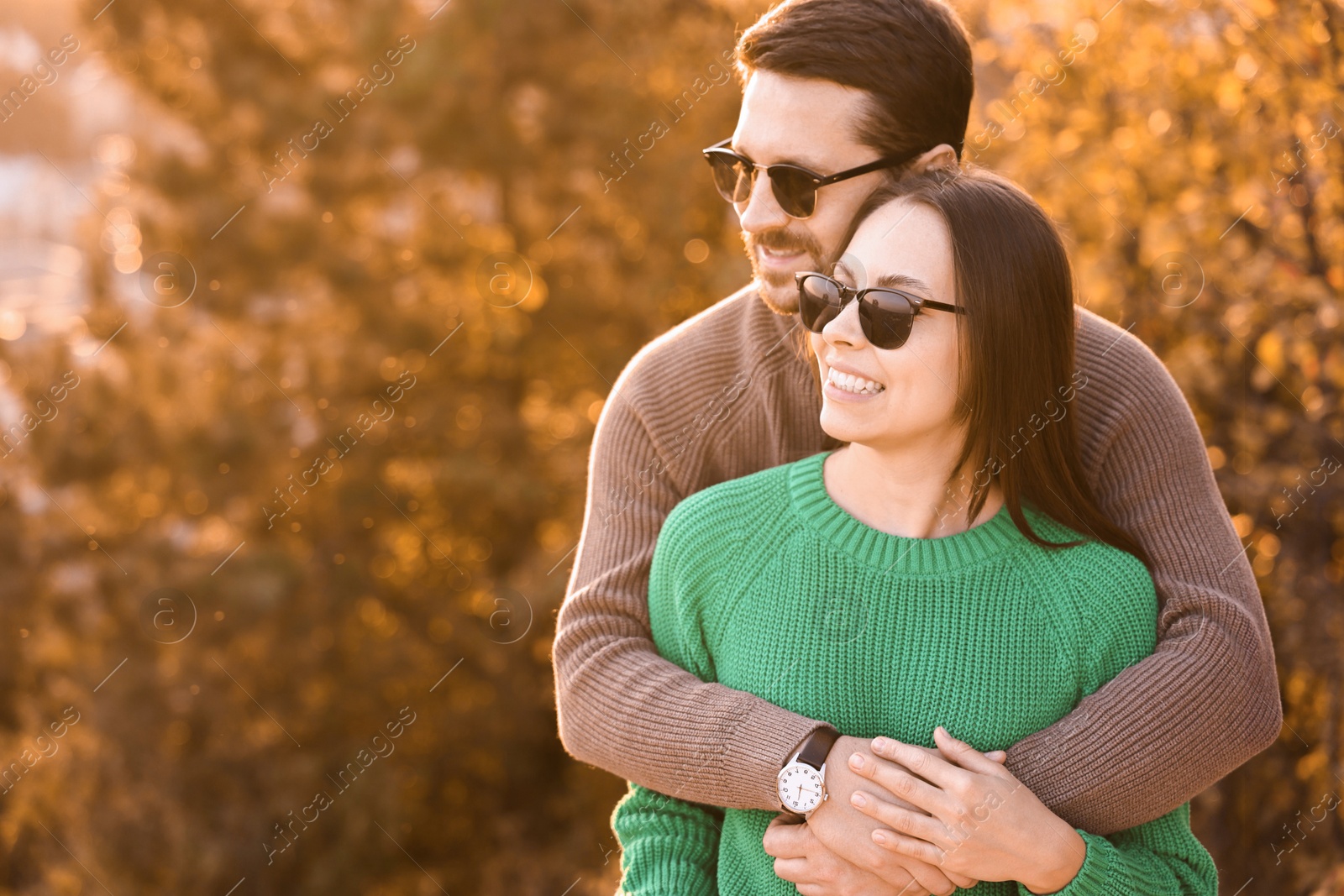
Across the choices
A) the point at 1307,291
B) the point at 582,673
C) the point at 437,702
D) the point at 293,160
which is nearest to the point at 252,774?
the point at 437,702

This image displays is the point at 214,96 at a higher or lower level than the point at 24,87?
lower

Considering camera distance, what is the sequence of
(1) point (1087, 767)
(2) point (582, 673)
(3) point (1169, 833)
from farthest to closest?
(2) point (582, 673)
(3) point (1169, 833)
(1) point (1087, 767)

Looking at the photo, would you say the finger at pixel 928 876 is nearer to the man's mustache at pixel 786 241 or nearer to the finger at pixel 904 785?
the finger at pixel 904 785

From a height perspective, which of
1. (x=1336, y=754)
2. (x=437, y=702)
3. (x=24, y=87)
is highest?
(x=24, y=87)

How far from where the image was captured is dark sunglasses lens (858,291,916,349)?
5.28 feet

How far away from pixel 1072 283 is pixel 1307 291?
5.07ft

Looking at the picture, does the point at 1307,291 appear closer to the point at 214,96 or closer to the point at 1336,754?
the point at 1336,754

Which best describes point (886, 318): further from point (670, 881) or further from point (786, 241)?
point (670, 881)

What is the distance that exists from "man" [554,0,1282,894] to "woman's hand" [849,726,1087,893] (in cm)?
4

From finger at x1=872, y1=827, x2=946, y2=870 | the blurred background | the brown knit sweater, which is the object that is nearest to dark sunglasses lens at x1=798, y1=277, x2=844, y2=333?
the brown knit sweater

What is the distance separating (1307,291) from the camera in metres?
2.89

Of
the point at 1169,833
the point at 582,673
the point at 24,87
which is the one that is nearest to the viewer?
the point at 1169,833

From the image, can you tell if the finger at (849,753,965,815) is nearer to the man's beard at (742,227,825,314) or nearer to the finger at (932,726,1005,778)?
the finger at (932,726,1005,778)

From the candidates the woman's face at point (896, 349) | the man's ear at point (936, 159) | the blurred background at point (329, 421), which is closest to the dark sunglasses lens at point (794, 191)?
the man's ear at point (936, 159)
